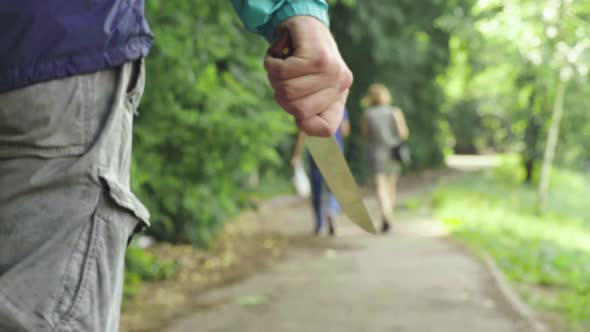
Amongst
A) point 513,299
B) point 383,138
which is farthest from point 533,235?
point 513,299

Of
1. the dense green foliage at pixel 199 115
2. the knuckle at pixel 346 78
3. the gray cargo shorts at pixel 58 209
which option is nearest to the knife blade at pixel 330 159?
the knuckle at pixel 346 78

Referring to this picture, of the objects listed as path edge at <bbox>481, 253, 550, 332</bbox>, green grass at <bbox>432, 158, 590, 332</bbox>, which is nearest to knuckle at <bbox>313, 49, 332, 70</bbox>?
path edge at <bbox>481, 253, 550, 332</bbox>

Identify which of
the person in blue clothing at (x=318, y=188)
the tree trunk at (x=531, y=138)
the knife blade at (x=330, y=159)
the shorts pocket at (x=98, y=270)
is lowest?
the tree trunk at (x=531, y=138)

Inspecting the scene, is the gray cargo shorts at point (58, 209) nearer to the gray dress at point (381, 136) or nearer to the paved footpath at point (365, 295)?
the paved footpath at point (365, 295)

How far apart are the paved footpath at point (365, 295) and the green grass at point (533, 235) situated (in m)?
0.39

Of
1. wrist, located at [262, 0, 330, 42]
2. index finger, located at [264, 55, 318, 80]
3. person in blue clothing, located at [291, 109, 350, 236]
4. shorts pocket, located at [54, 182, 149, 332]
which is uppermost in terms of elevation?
wrist, located at [262, 0, 330, 42]

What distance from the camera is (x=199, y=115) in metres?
5.78

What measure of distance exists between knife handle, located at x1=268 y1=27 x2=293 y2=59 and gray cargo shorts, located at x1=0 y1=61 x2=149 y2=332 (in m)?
0.32

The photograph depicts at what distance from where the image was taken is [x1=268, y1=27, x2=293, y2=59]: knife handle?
1.25 metres

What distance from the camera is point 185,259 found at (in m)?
7.23

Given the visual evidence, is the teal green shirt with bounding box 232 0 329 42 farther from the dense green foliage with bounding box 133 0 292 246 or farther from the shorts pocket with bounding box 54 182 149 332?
the dense green foliage with bounding box 133 0 292 246

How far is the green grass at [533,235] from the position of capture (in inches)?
241

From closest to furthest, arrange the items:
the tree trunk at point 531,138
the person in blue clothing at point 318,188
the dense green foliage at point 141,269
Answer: the dense green foliage at point 141,269
the person in blue clothing at point 318,188
the tree trunk at point 531,138

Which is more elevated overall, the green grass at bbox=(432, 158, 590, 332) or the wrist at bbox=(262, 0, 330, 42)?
the wrist at bbox=(262, 0, 330, 42)
